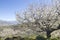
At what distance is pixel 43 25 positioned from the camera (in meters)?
29.3

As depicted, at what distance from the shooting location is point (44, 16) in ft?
100.0

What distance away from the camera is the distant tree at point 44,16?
1174 inches

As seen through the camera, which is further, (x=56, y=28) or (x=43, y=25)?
(x=56, y=28)

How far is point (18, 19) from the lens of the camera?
3209 cm

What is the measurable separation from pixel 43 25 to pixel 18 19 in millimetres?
5036

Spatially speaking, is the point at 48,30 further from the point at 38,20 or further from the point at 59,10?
the point at 59,10

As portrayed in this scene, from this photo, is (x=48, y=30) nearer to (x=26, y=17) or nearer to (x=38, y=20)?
(x=38, y=20)

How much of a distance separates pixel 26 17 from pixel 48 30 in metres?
4.43

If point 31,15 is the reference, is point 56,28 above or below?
below

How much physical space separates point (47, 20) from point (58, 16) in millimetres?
1996

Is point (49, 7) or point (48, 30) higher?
point (49, 7)

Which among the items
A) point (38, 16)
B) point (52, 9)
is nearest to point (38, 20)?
point (38, 16)

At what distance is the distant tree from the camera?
29.8m

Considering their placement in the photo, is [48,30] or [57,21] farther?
[57,21]
